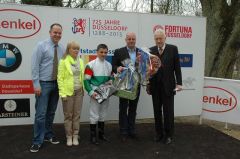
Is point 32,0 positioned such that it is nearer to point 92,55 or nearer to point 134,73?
point 92,55

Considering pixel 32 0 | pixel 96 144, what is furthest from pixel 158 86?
pixel 32 0

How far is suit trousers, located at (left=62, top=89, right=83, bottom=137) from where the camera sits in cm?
513

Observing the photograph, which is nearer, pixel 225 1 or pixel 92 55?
pixel 92 55

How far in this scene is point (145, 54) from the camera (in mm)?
5363

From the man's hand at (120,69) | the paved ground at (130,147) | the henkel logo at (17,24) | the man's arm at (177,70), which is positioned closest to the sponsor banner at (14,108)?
the paved ground at (130,147)

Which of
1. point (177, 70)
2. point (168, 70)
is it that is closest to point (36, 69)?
point (168, 70)

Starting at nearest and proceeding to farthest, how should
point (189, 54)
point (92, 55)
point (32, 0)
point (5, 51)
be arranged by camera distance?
point (5, 51) → point (92, 55) → point (189, 54) → point (32, 0)

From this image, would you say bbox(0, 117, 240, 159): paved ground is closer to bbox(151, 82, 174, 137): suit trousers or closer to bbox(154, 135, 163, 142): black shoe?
bbox(154, 135, 163, 142): black shoe

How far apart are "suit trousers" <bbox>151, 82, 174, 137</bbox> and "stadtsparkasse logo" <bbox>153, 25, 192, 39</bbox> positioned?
1.80 metres

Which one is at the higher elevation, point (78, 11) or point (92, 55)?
point (78, 11)

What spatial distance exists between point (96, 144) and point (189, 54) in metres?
2.98

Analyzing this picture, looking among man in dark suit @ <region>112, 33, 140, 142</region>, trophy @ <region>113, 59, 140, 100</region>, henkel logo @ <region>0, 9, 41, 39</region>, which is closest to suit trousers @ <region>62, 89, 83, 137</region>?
trophy @ <region>113, 59, 140, 100</region>

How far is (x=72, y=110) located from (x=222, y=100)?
331 centimetres

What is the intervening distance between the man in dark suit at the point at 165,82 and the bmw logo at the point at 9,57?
245 cm
